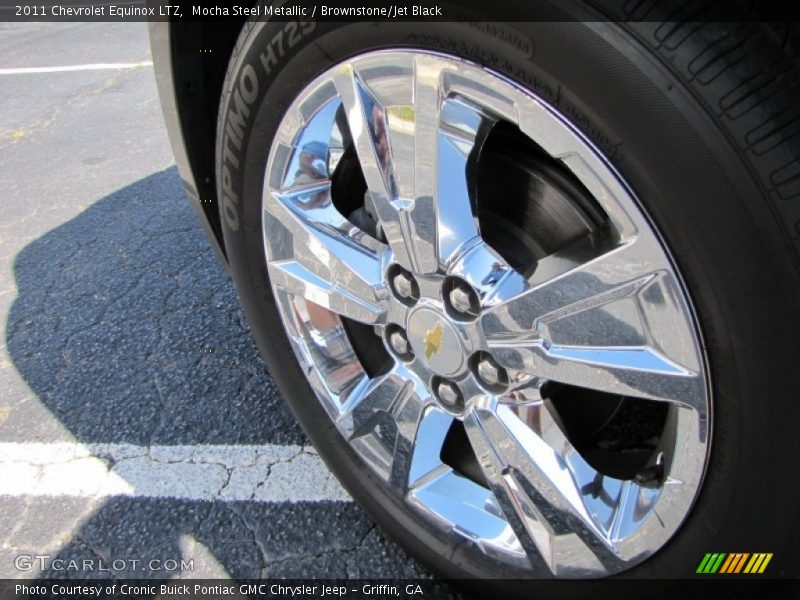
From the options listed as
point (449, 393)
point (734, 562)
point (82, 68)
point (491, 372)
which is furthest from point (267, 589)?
point (82, 68)

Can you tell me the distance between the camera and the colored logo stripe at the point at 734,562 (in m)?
1.02

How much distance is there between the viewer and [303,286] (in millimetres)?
1451

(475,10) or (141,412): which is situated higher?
(475,10)

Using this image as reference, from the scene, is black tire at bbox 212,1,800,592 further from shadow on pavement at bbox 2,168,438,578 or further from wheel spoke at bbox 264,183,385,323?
shadow on pavement at bbox 2,168,438,578

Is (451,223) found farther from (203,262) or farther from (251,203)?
(203,262)

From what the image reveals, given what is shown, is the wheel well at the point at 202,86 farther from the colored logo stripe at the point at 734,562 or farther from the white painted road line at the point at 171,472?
the colored logo stripe at the point at 734,562

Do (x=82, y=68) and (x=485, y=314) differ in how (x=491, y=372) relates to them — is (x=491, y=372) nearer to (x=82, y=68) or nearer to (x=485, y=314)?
(x=485, y=314)

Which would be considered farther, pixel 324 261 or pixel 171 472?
pixel 171 472

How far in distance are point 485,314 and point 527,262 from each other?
0.42 ft

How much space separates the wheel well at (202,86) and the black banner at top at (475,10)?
1.8 inches

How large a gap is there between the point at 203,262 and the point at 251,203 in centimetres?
138

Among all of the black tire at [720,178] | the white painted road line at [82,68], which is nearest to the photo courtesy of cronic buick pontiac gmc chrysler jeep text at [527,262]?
the black tire at [720,178]

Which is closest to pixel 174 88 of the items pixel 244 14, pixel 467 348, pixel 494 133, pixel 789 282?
pixel 244 14

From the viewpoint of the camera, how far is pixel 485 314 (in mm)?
1197
